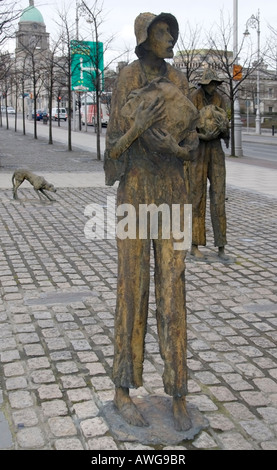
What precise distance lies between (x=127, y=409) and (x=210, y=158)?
5.11 metres

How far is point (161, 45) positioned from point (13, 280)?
15.8ft

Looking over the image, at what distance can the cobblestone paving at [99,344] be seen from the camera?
4.18 metres

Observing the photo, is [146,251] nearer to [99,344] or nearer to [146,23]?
[146,23]

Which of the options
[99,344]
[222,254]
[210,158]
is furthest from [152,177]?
[222,254]

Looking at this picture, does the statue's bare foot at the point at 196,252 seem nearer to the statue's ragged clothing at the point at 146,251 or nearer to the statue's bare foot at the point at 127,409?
the statue's bare foot at the point at 127,409

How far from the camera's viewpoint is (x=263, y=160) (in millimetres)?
26109

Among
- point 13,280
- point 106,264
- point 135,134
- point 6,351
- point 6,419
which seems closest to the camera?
point 135,134

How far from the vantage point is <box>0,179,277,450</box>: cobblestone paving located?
13.7ft

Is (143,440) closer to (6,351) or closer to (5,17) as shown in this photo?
(6,351)

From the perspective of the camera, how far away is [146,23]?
11.8 ft

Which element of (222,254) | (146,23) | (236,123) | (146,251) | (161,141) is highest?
(236,123)

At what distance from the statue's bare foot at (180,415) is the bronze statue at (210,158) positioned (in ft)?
15.3

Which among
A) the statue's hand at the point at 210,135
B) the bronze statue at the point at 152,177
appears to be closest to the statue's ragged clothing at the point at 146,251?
the bronze statue at the point at 152,177

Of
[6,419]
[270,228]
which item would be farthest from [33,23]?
[6,419]
